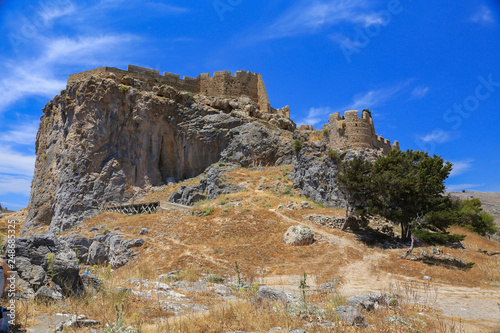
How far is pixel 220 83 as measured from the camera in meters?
38.5

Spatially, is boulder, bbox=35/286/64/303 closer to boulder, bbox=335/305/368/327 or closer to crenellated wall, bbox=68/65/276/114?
boulder, bbox=335/305/368/327

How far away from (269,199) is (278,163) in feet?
34.3

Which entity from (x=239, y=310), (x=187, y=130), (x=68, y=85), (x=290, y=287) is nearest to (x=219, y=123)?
(x=187, y=130)

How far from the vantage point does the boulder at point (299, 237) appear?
15703mm

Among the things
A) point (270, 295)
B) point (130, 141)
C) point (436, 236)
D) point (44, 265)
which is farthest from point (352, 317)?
point (130, 141)

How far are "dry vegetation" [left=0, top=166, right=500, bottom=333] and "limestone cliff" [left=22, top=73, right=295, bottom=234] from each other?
6061 millimetres

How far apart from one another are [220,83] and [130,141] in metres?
13.4

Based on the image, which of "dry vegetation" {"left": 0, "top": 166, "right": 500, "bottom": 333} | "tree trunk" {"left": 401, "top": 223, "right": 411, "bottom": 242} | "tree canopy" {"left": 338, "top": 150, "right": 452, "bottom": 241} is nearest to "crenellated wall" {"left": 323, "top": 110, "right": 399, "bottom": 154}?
"tree canopy" {"left": 338, "top": 150, "right": 452, "bottom": 241}

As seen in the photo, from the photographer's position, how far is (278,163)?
33.5m

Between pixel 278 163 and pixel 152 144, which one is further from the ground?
pixel 152 144

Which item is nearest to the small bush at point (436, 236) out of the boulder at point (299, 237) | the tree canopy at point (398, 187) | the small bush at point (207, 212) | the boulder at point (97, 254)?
the tree canopy at point (398, 187)

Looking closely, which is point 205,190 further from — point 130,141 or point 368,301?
point 368,301

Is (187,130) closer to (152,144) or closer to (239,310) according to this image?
(152,144)

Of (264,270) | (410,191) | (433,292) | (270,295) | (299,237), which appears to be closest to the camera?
(270,295)
